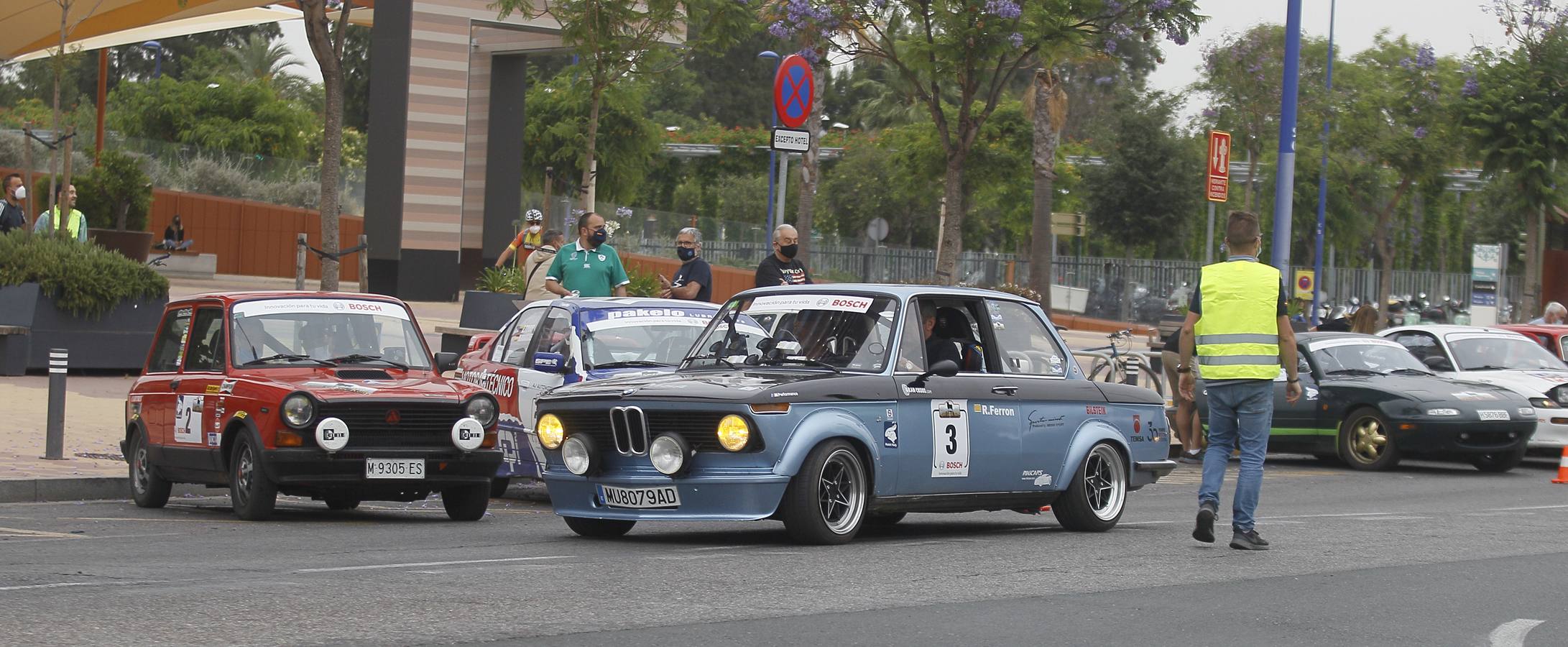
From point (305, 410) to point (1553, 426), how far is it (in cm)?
1343

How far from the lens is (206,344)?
12.8 meters

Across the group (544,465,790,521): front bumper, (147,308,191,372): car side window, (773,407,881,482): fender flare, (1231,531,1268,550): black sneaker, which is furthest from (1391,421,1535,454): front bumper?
(147,308,191,372): car side window

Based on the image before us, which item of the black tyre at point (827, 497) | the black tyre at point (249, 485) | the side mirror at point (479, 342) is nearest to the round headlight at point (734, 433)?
the black tyre at point (827, 497)

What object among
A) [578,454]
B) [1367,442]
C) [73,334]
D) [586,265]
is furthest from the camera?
[73,334]

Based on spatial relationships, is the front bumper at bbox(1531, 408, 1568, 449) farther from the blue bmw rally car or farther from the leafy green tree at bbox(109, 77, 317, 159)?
the leafy green tree at bbox(109, 77, 317, 159)

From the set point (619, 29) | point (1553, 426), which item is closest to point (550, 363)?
point (1553, 426)

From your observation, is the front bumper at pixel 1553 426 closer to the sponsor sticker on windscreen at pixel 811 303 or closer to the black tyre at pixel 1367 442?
the black tyre at pixel 1367 442

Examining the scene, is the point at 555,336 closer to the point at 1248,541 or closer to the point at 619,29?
the point at 1248,541

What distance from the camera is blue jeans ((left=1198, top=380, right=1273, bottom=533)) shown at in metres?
10.2

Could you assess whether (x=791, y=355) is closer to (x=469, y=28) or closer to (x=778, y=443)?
(x=778, y=443)

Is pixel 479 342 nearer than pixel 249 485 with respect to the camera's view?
No

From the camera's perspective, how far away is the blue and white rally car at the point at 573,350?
13.2m

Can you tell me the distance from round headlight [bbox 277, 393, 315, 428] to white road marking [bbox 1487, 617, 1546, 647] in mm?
6903

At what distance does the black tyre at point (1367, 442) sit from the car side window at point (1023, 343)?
26.9 ft
